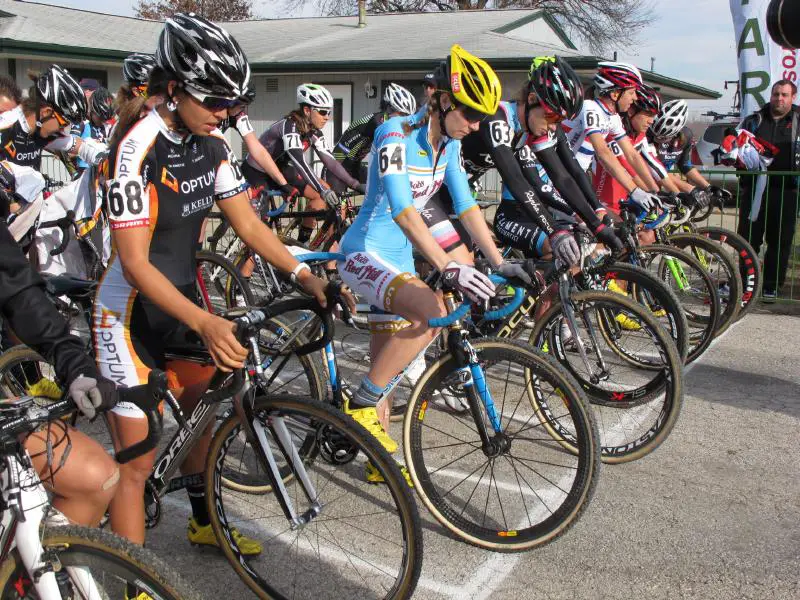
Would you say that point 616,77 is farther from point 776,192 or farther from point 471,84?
point 471,84

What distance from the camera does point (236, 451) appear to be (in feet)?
10.7

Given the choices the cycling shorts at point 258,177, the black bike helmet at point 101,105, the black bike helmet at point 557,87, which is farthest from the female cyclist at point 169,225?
the black bike helmet at point 101,105

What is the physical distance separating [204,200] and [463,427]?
8.88 ft

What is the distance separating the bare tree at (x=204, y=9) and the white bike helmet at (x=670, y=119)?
4083 cm

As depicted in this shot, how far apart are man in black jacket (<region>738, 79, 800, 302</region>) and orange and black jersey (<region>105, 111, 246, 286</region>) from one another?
25.3 feet

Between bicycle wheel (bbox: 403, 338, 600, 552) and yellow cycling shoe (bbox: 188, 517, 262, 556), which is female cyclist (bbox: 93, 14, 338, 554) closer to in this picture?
yellow cycling shoe (bbox: 188, 517, 262, 556)

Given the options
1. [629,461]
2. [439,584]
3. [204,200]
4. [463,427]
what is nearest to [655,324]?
[629,461]

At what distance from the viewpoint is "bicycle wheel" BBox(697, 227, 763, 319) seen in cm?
714

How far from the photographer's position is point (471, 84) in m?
3.95

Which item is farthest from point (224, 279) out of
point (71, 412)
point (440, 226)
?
point (71, 412)

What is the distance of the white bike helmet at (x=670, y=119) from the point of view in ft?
27.5

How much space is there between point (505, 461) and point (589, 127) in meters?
3.35

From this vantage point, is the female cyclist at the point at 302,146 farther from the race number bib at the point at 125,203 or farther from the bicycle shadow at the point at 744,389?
the race number bib at the point at 125,203

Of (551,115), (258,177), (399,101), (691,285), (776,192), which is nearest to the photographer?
(551,115)
